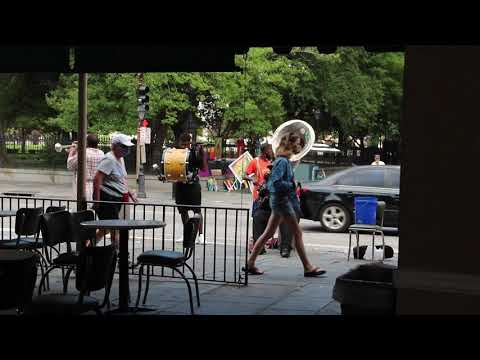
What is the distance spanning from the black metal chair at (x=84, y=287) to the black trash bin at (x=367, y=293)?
1.87 meters

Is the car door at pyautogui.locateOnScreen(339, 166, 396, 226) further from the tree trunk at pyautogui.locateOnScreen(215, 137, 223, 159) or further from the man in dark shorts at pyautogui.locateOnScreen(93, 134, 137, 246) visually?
the tree trunk at pyautogui.locateOnScreen(215, 137, 223, 159)

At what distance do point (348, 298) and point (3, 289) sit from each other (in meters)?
2.75

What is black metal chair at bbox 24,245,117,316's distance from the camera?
513 centimetres

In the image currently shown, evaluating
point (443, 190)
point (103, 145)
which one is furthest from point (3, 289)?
point (103, 145)

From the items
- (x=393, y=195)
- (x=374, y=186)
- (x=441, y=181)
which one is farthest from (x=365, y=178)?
(x=441, y=181)

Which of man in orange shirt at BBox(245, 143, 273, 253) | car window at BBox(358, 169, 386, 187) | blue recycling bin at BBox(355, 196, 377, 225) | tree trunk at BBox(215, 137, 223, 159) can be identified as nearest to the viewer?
man in orange shirt at BBox(245, 143, 273, 253)

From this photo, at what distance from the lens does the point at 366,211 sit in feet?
40.8

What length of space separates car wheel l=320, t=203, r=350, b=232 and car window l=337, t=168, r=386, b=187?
0.51 m

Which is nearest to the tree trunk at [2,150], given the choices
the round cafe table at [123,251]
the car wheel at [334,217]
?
the car wheel at [334,217]

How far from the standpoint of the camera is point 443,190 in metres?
5.41

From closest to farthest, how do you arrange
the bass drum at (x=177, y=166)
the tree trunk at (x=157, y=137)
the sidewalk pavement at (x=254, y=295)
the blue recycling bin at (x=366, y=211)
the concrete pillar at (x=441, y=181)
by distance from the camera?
1. the concrete pillar at (x=441, y=181)
2. the sidewalk pavement at (x=254, y=295)
3. the bass drum at (x=177, y=166)
4. the blue recycling bin at (x=366, y=211)
5. the tree trunk at (x=157, y=137)

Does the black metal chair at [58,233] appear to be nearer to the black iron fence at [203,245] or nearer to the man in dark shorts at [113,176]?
the black iron fence at [203,245]

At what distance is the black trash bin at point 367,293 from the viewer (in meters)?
6.11

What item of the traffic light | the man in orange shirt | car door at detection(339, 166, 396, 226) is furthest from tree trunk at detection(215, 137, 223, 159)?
the man in orange shirt
